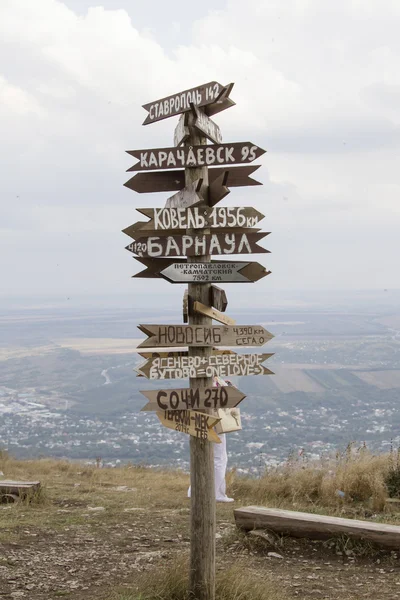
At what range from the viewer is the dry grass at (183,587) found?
527 centimetres

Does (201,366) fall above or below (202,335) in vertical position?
below

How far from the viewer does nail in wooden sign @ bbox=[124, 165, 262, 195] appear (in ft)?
18.1

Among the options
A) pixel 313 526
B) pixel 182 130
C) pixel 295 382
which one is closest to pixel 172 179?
pixel 182 130

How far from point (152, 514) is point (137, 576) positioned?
8.80ft

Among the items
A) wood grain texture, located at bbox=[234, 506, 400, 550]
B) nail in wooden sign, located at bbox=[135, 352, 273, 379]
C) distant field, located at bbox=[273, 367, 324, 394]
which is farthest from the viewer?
distant field, located at bbox=[273, 367, 324, 394]

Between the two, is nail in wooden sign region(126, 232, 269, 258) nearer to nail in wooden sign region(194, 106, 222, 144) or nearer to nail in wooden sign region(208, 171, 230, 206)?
nail in wooden sign region(208, 171, 230, 206)

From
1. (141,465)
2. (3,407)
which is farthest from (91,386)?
(141,465)

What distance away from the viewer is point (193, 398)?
207 inches

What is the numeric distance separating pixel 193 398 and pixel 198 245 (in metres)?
1.11

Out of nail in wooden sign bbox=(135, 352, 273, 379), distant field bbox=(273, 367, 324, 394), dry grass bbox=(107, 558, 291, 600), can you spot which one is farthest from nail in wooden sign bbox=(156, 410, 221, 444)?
A: distant field bbox=(273, 367, 324, 394)

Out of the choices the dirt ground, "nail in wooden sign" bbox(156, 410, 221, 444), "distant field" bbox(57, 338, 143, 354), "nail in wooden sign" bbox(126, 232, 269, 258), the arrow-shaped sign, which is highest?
"distant field" bbox(57, 338, 143, 354)

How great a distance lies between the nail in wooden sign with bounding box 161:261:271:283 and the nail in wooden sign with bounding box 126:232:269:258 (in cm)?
10

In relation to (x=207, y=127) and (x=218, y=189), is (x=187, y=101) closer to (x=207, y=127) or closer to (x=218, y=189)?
(x=207, y=127)

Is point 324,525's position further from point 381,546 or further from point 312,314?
point 312,314
